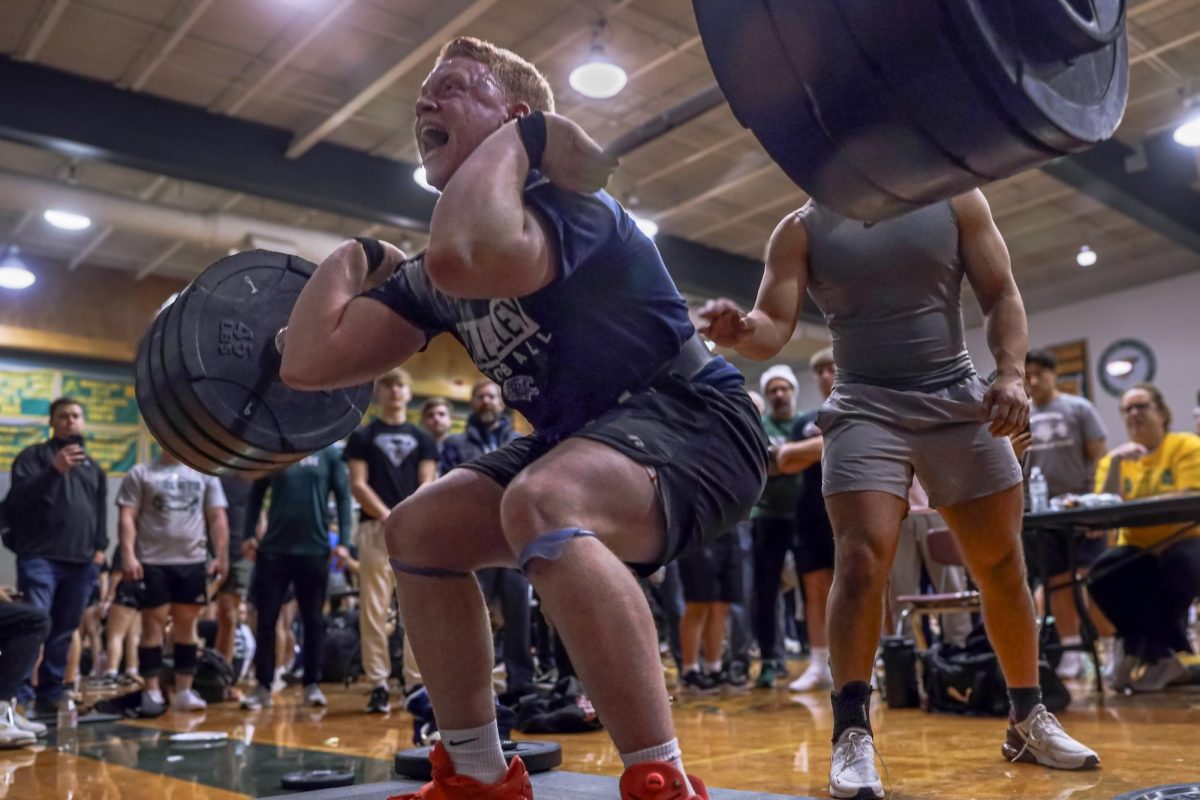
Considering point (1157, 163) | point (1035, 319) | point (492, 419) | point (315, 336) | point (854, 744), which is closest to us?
point (315, 336)

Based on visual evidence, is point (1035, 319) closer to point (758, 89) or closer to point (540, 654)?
point (540, 654)

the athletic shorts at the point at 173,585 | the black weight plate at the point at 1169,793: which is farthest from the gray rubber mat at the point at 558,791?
the athletic shorts at the point at 173,585

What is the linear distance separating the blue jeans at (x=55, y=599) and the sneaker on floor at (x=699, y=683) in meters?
3.01

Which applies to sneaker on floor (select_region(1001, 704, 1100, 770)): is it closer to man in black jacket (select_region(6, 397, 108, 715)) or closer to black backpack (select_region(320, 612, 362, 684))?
man in black jacket (select_region(6, 397, 108, 715))

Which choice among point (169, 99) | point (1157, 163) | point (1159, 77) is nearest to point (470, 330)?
point (169, 99)

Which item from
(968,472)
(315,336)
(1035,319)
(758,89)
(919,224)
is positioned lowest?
(968,472)

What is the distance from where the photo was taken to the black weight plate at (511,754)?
213 centimetres

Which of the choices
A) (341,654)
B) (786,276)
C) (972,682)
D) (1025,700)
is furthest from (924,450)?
(341,654)

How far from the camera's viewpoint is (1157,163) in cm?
866

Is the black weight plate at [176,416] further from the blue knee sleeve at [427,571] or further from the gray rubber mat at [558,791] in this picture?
the gray rubber mat at [558,791]

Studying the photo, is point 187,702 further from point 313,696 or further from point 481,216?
point 481,216

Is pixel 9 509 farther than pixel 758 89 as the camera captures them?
Yes

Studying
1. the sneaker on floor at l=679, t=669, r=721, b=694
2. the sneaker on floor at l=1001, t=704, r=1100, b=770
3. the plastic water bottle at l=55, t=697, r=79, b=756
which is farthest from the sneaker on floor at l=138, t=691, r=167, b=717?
the sneaker on floor at l=1001, t=704, r=1100, b=770

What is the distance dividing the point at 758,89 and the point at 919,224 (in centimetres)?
113
